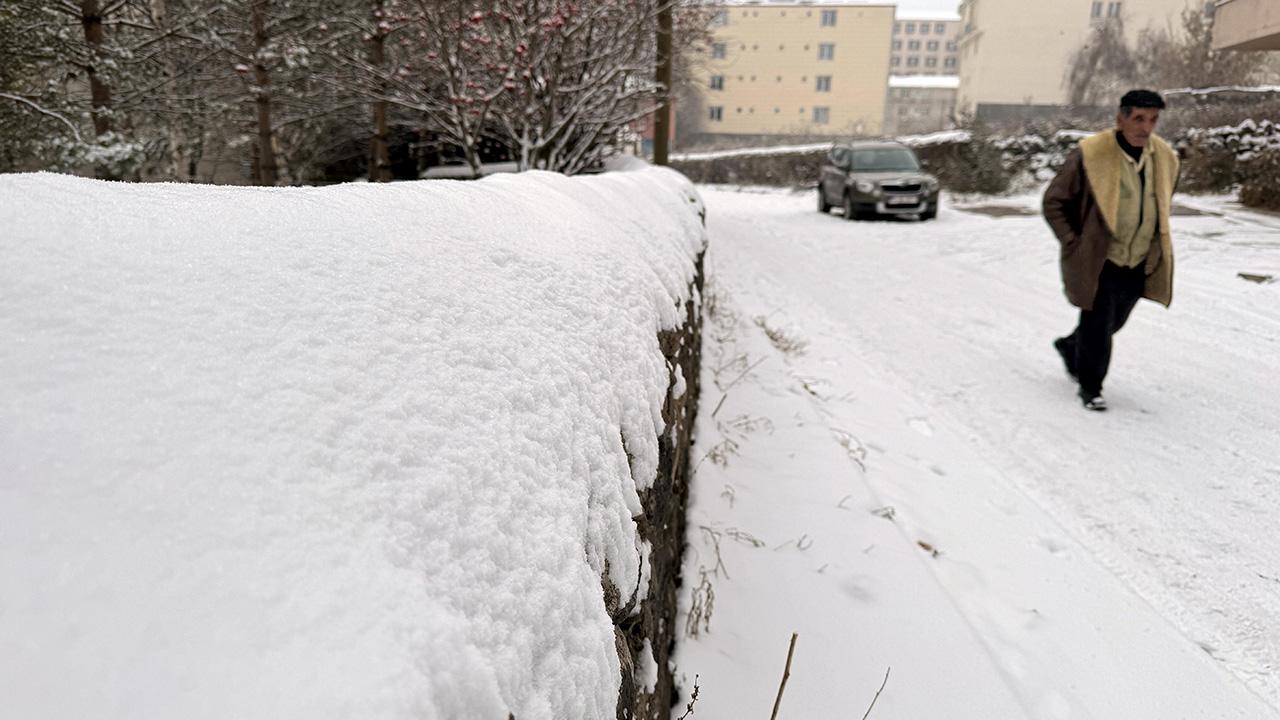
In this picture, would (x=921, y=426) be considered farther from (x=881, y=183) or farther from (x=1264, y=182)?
(x=1264, y=182)

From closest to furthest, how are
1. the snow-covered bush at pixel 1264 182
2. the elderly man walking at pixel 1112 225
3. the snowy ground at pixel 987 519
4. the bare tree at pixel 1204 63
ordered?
the snowy ground at pixel 987 519, the elderly man walking at pixel 1112 225, the snow-covered bush at pixel 1264 182, the bare tree at pixel 1204 63

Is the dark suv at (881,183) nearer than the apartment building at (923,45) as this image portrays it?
Yes

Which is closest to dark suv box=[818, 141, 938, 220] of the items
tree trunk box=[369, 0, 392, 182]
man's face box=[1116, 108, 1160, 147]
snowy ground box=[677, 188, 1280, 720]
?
snowy ground box=[677, 188, 1280, 720]

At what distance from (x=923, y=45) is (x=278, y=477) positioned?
98086 mm

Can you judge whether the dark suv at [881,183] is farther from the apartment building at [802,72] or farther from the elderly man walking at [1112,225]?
the apartment building at [802,72]

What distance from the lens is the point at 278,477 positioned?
72 centimetres

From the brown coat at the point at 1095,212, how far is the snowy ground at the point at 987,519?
780 mm

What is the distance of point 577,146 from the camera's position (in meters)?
9.07

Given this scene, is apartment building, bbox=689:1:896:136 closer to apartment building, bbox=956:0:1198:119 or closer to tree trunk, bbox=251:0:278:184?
apartment building, bbox=956:0:1198:119

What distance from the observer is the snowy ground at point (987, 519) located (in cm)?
221

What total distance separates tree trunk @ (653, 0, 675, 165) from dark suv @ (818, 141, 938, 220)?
3630 millimetres

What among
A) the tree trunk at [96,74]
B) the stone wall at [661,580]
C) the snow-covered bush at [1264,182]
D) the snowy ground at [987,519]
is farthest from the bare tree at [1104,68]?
the stone wall at [661,580]

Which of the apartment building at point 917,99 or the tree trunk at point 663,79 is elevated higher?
the apartment building at point 917,99

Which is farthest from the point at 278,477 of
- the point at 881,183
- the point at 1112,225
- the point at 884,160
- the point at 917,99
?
the point at 917,99
